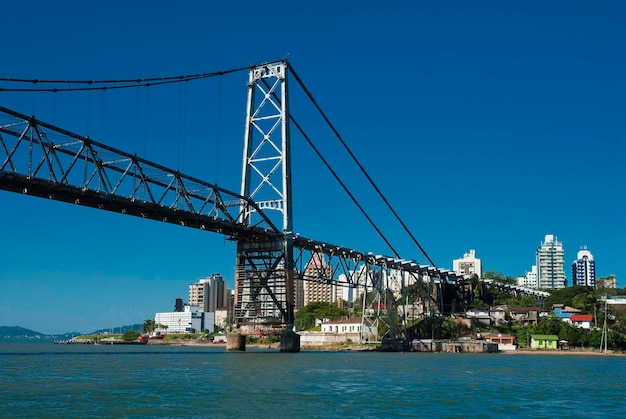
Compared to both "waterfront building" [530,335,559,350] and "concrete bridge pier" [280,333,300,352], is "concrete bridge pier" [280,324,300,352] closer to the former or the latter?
"concrete bridge pier" [280,333,300,352]

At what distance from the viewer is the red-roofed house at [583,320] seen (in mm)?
113688

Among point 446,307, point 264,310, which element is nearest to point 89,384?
point 264,310

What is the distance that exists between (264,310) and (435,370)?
1188 inches

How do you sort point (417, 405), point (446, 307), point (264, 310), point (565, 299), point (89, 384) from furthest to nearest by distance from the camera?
point (565, 299)
point (446, 307)
point (264, 310)
point (89, 384)
point (417, 405)

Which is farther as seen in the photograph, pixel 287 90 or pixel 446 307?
pixel 446 307

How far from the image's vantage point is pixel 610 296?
513 feet

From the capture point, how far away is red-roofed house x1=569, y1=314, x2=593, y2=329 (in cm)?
11369

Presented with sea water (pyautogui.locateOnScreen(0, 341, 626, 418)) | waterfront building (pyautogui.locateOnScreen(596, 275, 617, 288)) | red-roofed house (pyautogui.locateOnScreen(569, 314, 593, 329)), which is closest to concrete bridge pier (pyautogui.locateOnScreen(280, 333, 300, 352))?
sea water (pyautogui.locateOnScreen(0, 341, 626, 418))

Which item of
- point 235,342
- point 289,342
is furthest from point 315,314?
point 289,342

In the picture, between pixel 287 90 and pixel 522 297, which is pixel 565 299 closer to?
pixel 522 297

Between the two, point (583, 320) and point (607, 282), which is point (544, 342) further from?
point (607, 282)

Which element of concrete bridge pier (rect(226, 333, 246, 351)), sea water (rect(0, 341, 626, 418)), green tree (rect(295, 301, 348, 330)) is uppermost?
sea water (rect(0, 341, 626, 418))

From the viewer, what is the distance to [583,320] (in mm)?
114438

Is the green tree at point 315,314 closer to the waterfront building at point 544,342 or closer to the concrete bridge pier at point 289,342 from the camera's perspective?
the waterfront building at point 544,342
